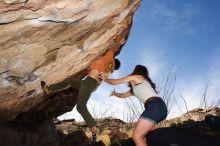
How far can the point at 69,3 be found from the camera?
5.90 meters

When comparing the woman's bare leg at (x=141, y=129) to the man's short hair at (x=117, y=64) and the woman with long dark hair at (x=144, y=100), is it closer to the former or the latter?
the woman with long dark hair at (x=144, y=100)

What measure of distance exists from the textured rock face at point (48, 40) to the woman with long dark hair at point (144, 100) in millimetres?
1076

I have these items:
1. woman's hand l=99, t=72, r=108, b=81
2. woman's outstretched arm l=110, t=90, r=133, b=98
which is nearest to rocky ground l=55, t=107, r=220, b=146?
woman's outstretched arm l=110, t=90, r=133, b=98

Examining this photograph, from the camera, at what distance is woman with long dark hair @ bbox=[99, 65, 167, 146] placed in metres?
5.99

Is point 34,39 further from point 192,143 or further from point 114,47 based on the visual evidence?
point 192,143

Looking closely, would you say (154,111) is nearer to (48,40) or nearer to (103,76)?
(103,76)

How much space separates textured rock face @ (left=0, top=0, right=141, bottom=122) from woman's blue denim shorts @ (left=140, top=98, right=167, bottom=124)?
193 centimetres

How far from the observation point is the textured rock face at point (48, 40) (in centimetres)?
582

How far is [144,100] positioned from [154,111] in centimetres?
33

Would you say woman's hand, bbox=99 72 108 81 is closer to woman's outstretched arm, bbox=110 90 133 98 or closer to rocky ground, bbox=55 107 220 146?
woman's outstretched arm, bbox=110 90 133 98

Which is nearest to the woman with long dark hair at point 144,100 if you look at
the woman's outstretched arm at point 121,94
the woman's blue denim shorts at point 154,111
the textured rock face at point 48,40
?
the woman's blue denim shorts at point 154,111

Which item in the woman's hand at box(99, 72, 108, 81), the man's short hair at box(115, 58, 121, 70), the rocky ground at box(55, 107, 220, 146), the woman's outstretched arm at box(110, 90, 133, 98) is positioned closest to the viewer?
the woman's hand at box(99, 72, 108, 81)

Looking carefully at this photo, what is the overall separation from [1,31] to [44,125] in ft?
13.2

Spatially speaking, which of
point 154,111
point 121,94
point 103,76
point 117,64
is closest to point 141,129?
point 154,111
